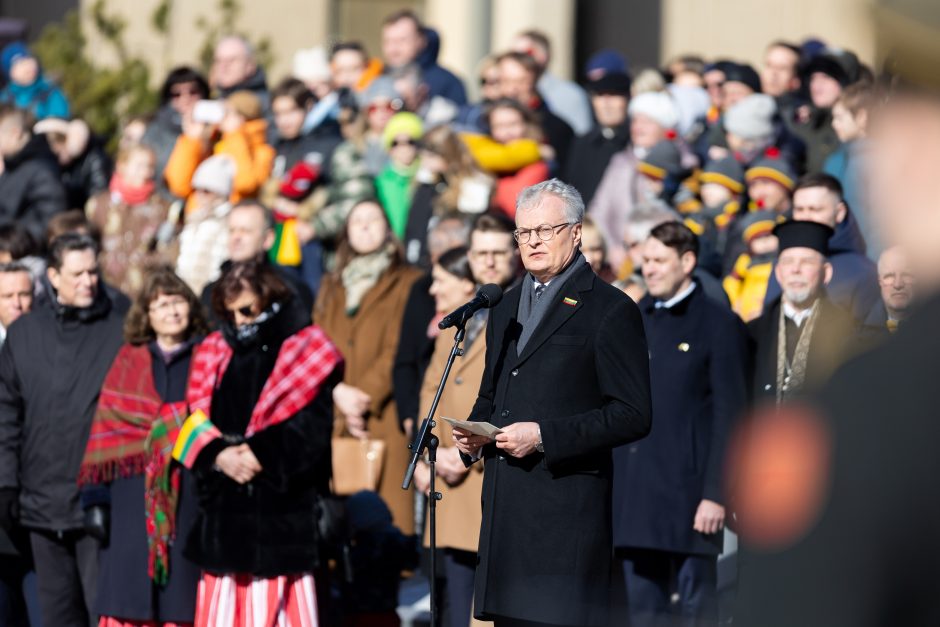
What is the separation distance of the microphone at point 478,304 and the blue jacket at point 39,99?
889 cm

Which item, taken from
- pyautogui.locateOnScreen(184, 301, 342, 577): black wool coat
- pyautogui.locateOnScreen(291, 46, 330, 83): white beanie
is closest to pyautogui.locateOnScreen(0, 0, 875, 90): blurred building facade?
pyautogui.locateOnScreen(291, 46, 330, 83): white beanie

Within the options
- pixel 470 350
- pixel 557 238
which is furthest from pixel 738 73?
pixel 557 238

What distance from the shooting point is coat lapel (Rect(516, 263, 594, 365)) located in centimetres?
541

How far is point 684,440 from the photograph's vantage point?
7.34 metres

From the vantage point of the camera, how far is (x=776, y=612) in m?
1.46

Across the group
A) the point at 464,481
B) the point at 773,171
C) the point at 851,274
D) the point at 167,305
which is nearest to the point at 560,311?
the point at 464,481

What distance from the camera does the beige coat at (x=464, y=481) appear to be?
23.3 feet

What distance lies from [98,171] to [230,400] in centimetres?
598

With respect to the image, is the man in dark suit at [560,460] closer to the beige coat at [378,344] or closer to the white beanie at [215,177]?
the beige coat at [378,344]

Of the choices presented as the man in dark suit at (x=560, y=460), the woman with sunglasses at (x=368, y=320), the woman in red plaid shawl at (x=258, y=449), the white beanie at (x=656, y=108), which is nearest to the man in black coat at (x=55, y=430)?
the woman in red plaid shawl at (x=258, y=449)

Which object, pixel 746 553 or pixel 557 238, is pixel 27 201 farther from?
pixel 746 553

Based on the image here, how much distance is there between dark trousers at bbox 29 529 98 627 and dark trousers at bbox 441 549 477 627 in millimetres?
1888

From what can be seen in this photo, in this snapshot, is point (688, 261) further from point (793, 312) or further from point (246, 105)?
point (246, 105)

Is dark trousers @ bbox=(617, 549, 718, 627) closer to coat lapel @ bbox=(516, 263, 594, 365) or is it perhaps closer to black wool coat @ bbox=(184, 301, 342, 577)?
black wool coat @ bbox=(184, 301, 342, 577)
